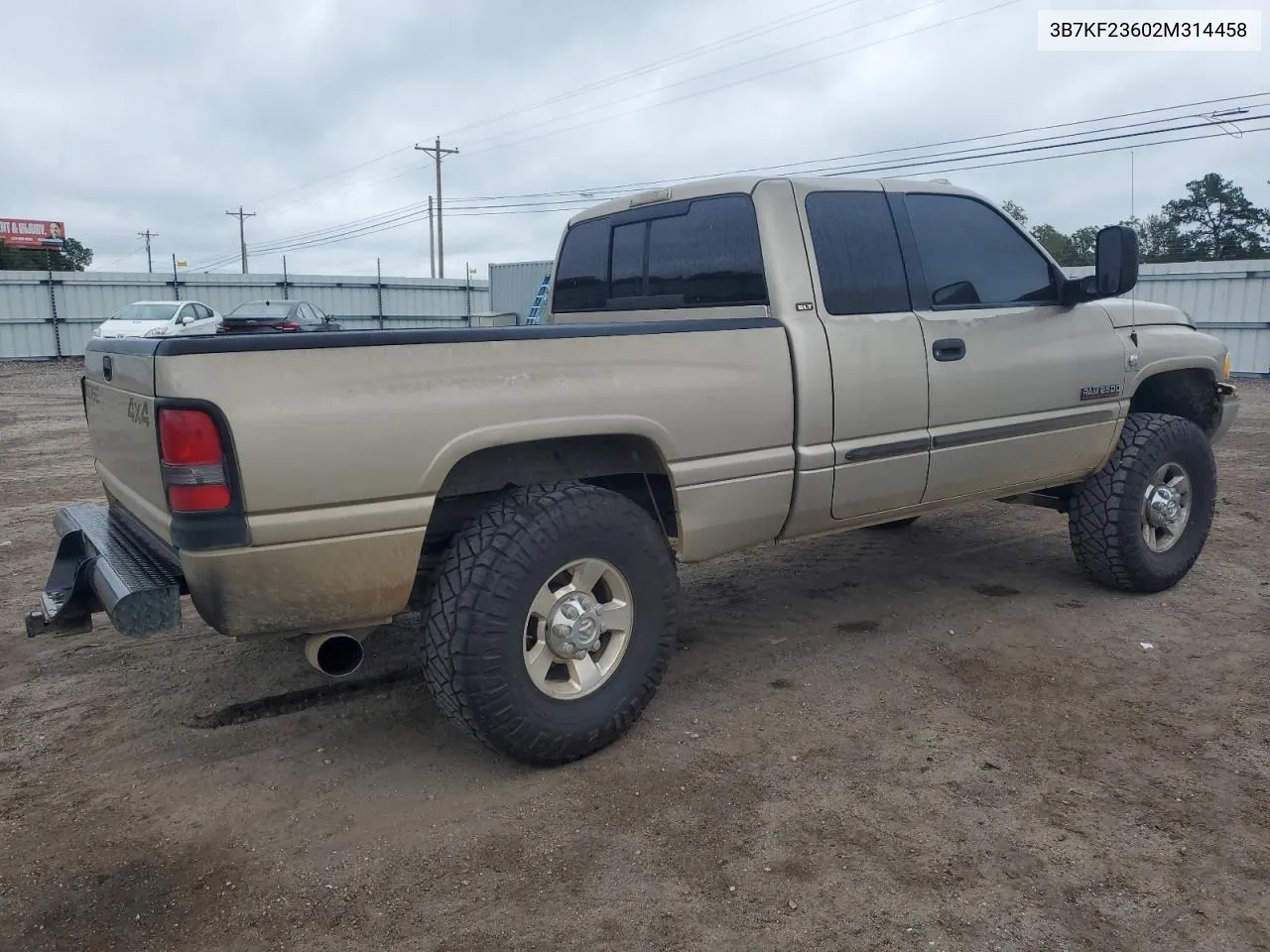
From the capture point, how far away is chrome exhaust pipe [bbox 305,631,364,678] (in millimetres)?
2971

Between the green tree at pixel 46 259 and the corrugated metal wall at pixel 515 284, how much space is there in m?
16.2

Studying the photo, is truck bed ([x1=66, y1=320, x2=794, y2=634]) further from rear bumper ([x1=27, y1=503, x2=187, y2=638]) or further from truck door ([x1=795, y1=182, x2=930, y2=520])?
truck door ([x1=795, y1=182, x2=930, y2=520])

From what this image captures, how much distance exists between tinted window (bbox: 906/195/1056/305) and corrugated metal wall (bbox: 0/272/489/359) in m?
18.9

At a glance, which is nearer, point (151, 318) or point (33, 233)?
point (151, 318)

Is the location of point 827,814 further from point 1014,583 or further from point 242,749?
point 1014,583

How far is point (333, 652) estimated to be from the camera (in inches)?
119

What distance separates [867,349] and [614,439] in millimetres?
1119

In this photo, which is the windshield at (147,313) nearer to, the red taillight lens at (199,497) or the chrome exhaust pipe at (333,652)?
the chrome exhaust pipe at (333,652)

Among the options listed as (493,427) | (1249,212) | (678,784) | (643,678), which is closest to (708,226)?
(493,427)

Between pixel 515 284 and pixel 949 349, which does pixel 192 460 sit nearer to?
pixel 949 349

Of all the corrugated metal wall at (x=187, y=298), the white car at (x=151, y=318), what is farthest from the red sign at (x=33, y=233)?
the white car at (x=151, y=318)

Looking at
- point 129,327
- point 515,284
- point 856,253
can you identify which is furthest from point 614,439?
point 515,284

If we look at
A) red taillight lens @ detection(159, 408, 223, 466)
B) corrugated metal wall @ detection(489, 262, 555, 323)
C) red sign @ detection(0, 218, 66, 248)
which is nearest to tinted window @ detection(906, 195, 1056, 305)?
red taillight lens @ detection(159, 408, 223, 466)

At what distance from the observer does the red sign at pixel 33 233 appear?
54469 mm
